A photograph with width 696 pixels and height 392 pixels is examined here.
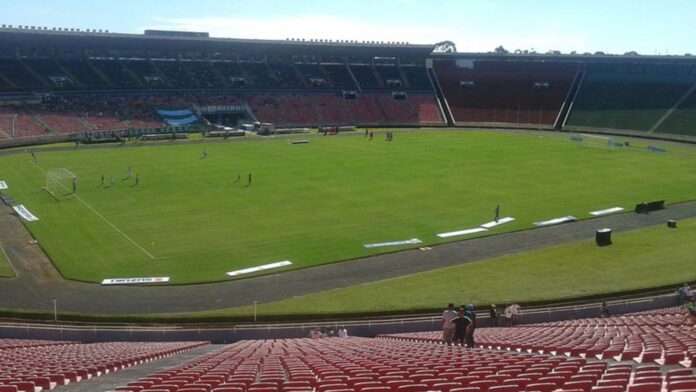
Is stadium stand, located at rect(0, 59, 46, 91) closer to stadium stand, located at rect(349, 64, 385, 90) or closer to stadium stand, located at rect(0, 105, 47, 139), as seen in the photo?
stadium stand, located at rect(0, 105, 47, 139)

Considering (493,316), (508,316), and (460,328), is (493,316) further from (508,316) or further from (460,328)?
(460,328)

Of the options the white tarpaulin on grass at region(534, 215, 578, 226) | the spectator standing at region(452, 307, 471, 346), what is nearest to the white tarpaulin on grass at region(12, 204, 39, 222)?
the white tarpaulin on grass at region(534, 215, 578, 226)

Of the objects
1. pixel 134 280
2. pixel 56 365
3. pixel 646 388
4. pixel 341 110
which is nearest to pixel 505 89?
pixel 341 110

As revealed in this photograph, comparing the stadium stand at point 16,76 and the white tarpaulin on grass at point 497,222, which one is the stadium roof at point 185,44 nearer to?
the stadium stand at point 16,76

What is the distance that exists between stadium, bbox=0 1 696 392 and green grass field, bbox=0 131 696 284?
0.32 meters

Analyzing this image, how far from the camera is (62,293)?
35.0m

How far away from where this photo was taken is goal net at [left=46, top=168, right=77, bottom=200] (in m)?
58.3

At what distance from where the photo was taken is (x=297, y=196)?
5847 centimetres

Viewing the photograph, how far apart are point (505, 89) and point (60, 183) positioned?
9594 centimetres

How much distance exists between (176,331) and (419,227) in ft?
75.8

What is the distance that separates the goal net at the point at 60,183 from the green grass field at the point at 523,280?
3235cm

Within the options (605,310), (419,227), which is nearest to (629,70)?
(419,227)

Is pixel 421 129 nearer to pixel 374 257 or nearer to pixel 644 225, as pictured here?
pixel 644 225

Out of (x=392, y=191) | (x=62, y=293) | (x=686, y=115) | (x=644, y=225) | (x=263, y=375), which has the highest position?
(x=686, y=115)
